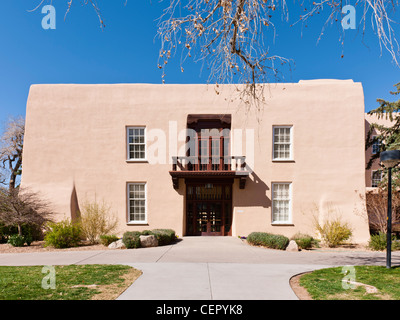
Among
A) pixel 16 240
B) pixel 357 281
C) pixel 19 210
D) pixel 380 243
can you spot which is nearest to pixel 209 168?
pixel 380 243

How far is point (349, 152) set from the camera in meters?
15.1

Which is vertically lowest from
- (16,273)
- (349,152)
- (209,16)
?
(16,273)

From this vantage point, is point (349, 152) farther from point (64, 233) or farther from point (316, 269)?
point (64, 233)

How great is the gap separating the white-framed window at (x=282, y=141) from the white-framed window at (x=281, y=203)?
1.66 metres

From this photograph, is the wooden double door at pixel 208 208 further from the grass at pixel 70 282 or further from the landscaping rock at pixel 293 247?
the grass at pixel 70 282

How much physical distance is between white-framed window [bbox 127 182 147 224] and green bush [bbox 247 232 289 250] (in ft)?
21.2

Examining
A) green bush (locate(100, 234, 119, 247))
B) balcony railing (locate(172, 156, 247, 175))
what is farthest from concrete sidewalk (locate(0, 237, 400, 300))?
balcony railing (locate(172, 156, 247, 175))

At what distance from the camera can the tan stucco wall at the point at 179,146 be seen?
15.0 meters

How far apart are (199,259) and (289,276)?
10.8 ft

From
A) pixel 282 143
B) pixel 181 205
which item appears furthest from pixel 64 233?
pixel 282 143

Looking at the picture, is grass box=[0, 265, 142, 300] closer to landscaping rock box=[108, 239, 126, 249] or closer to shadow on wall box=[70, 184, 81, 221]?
landscaping rock box=[108, 239, 126, 249]

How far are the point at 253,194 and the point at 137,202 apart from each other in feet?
22.3

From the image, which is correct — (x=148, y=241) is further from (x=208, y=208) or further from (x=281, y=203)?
(x=281, y=203)

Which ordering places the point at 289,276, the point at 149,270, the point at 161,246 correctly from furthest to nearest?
the point at 161,246 < the point at 149,270 < the point at 289,276
